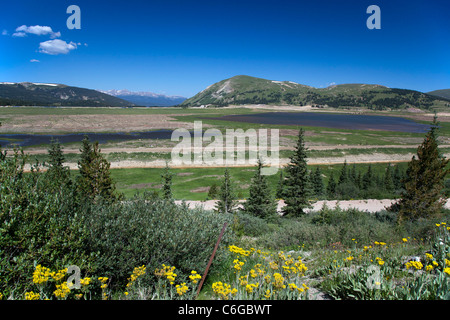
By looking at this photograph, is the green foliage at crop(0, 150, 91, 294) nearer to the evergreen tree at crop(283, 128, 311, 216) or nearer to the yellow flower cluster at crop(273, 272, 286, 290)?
the yellow flower cluster at crop(273, 272, 286, 290)

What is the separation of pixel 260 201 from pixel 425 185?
1373cm

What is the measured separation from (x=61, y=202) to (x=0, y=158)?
320 centimetres

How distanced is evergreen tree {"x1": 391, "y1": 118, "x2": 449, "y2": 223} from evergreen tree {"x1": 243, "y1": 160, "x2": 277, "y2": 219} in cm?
1054

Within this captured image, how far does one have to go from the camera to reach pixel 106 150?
64.6m

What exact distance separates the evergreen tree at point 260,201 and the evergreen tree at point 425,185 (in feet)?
34.6

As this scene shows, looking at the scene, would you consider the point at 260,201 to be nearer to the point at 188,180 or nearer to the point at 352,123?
the point at 188,180

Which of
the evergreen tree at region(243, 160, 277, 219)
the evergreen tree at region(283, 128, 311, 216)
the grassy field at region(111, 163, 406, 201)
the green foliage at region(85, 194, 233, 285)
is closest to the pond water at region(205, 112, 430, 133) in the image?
the grassy field at region(111, 163, 406, 201)

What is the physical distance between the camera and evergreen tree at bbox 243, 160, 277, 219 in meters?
22.9

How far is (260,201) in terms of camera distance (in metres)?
23.5

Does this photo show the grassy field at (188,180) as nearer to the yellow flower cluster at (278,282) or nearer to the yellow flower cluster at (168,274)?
the yellow flower cluster at (168,274)

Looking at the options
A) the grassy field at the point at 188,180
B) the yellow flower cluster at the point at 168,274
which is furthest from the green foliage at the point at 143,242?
the grassy field at the point at 188,180
